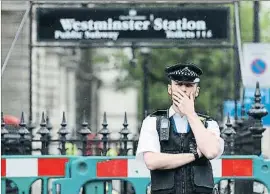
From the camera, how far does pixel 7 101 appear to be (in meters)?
16.9

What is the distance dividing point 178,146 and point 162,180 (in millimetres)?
233

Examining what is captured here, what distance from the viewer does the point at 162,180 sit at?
585cm

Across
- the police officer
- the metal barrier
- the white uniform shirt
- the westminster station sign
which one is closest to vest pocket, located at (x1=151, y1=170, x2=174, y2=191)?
the police officer

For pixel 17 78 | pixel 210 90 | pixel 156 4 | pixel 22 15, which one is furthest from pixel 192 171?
pixel 210 90

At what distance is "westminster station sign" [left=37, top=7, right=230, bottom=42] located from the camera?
41.8ft

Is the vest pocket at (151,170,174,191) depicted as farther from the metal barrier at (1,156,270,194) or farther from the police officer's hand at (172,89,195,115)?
the metal barrier at (1,156,270,194)

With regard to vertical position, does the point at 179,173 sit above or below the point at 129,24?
below

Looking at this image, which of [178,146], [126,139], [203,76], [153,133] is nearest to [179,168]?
[178,146]

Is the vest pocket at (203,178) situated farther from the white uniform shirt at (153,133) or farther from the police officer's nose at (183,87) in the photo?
the police officer's nose at (183,87)

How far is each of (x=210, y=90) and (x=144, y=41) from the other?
2460cm

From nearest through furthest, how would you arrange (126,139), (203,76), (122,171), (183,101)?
A: (183,101) → (122,171) → (126,139) → (203,76)

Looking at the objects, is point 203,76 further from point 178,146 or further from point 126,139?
point 178,146

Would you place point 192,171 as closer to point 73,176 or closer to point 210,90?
point 73,176

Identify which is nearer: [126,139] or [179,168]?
[179,168]
